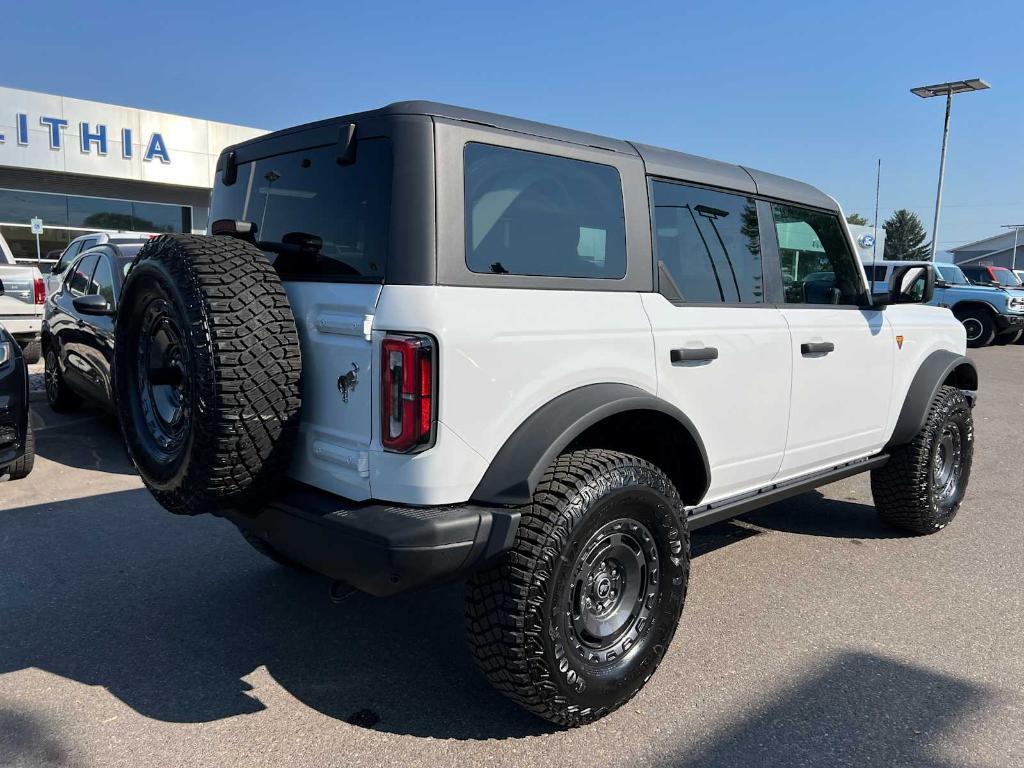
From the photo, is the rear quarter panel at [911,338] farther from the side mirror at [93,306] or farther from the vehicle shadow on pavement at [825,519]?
the side mirror at [93,306]

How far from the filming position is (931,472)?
459 cm

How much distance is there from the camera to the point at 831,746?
102 inches

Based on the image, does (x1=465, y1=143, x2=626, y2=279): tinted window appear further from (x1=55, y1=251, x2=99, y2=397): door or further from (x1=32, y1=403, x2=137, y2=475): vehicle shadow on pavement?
(x1=55, y1=251, x2=99, y2=397): door

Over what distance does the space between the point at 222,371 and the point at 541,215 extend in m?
1.19

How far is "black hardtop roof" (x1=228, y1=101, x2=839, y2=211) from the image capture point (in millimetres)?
2506

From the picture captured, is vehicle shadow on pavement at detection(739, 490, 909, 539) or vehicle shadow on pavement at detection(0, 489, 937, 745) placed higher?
vehicle shadow on pavement at detection(739, 490, 909, 539)

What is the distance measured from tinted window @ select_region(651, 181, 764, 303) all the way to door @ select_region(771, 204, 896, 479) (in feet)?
0.81

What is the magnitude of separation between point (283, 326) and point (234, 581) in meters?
1.93

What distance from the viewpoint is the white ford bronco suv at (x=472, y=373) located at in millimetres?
2350

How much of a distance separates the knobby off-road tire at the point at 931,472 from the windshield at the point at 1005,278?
16530mm

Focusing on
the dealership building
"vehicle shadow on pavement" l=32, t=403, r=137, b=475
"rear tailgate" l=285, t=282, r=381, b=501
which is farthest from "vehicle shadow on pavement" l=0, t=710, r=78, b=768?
the dealership building

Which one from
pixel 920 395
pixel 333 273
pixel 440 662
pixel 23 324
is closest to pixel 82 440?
pixel 23 324

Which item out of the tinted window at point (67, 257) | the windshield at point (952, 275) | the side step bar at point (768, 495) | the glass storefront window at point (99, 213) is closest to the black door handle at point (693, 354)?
the side step bar at point (768, 495)

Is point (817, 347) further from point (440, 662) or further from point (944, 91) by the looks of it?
point (944, 91)
